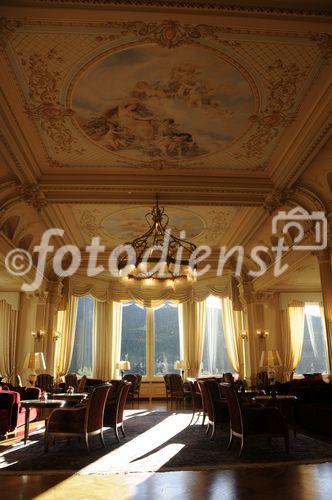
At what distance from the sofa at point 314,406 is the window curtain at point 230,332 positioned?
13.8 ft

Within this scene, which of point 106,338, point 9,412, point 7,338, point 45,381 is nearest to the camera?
point 9,412

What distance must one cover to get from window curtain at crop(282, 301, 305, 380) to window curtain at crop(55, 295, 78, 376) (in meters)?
7.01

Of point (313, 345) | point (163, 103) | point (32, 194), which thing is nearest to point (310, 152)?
point (163, 103)

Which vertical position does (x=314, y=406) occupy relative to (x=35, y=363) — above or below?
below

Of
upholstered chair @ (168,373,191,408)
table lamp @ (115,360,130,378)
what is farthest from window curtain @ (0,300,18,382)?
upholstered chair @ (168,373,191,408)

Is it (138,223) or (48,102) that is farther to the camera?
(138,223)

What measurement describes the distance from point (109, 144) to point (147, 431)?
5144 mm

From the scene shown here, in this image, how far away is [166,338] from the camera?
1541 centimetres

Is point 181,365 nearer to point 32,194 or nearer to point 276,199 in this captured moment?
point 276,199

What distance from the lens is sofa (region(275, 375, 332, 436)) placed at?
7124 millimetres

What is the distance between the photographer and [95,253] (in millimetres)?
11914

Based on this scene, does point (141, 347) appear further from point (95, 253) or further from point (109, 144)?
point (109, 144)

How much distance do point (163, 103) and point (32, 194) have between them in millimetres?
3090

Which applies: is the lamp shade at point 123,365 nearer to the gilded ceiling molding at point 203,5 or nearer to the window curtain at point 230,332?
the window curtain at point 230,332
